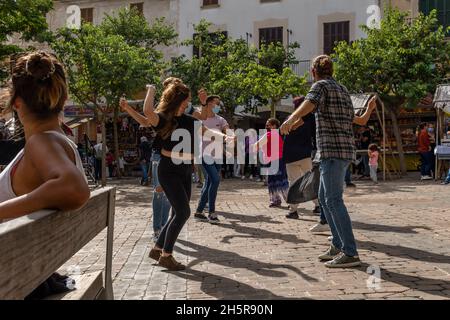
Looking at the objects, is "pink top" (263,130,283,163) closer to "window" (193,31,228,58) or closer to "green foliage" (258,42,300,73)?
"green foliage" (258,42,300,73)

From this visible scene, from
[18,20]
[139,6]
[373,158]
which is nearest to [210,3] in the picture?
[139,6]

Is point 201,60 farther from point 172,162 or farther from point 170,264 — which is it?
point 170,264

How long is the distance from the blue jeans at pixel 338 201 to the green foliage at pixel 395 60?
1682 centimetres

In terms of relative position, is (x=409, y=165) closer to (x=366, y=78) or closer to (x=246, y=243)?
(x=366, y=78)

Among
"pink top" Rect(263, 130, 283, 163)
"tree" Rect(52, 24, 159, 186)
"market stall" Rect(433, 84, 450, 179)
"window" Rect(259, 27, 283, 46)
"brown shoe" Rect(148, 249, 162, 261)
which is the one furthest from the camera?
"window" Rect(259, 27, 283, 46)

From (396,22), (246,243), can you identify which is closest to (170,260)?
(246,243)

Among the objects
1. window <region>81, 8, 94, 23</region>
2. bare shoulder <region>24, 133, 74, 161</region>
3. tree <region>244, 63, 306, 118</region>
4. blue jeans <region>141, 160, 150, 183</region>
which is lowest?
blue jeans <region>141, 160, 150, 183</region>

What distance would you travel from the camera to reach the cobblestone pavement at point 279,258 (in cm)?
441

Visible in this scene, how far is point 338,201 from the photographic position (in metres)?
5.39

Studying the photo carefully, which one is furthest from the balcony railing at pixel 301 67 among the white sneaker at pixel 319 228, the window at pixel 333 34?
the white sneaker at pixel 319 228

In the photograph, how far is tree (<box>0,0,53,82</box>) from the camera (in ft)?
56.6

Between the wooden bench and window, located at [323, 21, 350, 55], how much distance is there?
26.9 m

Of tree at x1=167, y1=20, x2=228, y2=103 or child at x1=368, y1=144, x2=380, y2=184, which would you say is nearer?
child at x1=368, y1=144, x2=380, y2=184

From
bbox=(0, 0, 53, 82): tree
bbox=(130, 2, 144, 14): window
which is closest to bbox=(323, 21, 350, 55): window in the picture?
bbox=(130, 2, 144, 14): window
